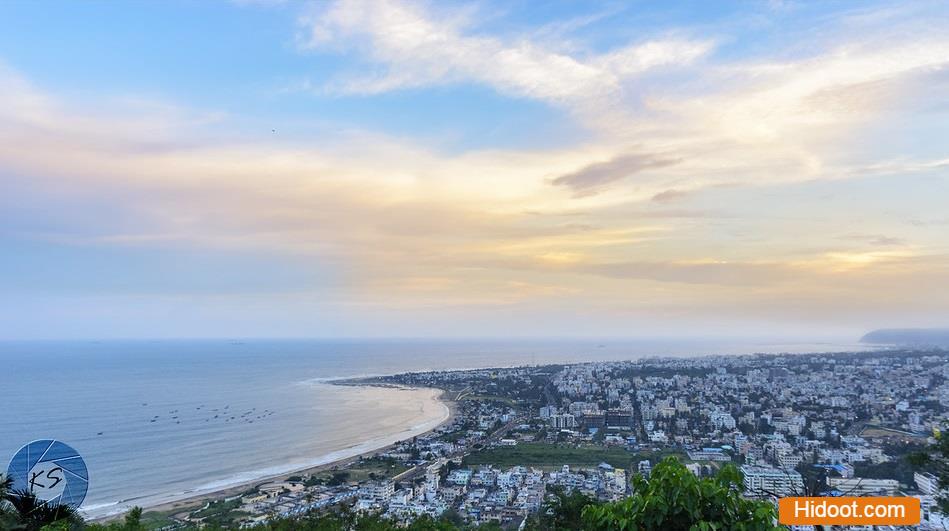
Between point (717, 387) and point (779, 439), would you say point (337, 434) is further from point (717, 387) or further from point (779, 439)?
point (717, 387)

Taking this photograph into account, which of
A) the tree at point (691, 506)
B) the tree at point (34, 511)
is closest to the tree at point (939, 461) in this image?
the tree at point (691, 506)

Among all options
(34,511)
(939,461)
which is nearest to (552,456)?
(939,461)

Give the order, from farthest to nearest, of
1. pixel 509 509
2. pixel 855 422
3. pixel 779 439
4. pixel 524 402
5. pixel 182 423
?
1. pixel 524 402
2. pixel 182 423
3. pixel 855 422
4. pixel 779 439
5. pixel 509 509

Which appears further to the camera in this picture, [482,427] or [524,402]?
[524,402]

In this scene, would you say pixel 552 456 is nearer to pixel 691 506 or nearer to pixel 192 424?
pixel 192 424

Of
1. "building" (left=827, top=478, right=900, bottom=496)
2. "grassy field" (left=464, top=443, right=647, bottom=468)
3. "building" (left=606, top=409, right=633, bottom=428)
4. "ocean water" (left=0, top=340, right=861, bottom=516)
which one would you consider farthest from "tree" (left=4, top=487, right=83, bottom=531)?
"building" (left=606, top=409, right=633, bottom=428)

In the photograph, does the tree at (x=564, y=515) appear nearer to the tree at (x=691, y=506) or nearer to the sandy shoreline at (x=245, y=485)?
the tree at (x=691, y=506)

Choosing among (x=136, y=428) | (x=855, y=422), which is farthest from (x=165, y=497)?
(x=855, y=422)

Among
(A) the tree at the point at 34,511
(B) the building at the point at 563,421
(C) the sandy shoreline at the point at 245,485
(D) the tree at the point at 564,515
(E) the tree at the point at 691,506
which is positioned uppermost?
(E) the tree at the point at 691,506
